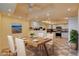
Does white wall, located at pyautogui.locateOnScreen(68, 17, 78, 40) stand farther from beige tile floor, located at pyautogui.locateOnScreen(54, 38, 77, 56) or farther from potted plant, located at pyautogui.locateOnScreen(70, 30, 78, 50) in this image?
beige tile floor, located at pyautogui.locateOnScreen(54, 38, 77, 56)

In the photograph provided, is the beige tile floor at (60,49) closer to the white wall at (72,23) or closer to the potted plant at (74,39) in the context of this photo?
the potted plant at (74,39)

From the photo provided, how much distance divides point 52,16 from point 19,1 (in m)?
0.66

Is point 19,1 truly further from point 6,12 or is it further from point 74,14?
point 74,14

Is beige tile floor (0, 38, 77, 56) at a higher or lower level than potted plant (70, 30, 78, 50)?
lower

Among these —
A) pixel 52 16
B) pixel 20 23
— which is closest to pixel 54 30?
pixel 52 16

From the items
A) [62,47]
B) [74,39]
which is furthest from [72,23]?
[62,47]

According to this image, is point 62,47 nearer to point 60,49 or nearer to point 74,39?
point 60,49

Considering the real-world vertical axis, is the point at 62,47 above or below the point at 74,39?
below

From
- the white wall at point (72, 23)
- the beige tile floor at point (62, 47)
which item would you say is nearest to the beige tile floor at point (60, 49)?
the beige tile floor at point (62, 47)

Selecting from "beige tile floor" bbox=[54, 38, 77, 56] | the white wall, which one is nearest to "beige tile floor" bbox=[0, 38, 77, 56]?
"beige tile floor" bbox=[54, 38, 77, 56]

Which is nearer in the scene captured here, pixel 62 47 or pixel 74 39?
pixel 74 39

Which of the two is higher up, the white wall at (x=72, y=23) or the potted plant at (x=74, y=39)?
the white wall at (x=72, y=23)

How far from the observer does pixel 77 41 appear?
2.04 meters

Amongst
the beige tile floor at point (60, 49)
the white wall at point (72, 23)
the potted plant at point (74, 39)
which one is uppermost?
the white wall at point (72, 23)
